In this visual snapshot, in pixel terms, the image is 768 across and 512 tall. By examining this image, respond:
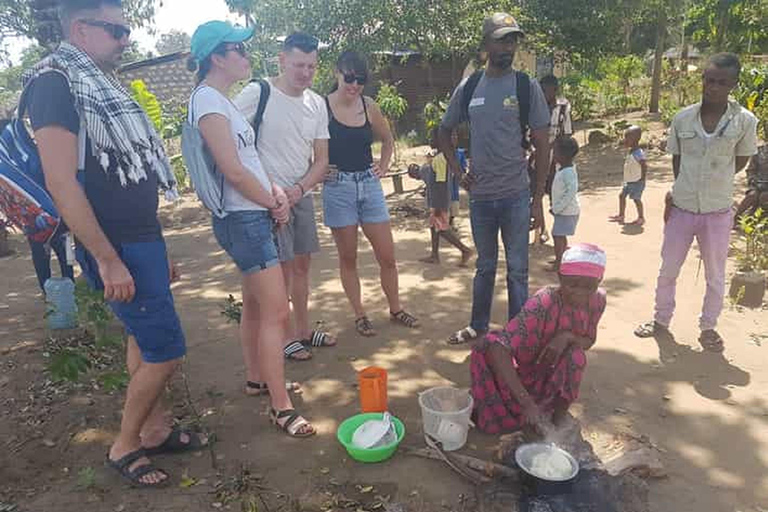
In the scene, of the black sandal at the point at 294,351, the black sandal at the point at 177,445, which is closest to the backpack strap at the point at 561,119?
the black sandal at the point at 294,351

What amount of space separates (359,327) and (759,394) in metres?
2.58

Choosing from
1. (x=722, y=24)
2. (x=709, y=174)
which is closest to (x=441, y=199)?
(x=709, y=174)

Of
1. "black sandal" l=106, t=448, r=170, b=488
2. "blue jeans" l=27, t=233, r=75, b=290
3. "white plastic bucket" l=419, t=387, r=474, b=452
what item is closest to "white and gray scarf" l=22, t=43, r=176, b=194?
"black sandal" l=106, t=448, r=170, b=488

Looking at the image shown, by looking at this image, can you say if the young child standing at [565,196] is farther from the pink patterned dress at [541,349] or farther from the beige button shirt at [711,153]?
the pink patterned dress at [541,349]

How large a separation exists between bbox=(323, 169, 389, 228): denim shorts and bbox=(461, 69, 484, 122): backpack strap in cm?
78

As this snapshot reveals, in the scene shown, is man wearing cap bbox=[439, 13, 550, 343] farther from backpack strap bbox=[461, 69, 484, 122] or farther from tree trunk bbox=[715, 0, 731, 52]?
tree trunk bbox=[715, 0, 731, 52]

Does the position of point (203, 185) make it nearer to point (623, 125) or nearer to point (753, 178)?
point (753, 178)

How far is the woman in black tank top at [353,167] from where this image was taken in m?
3.70

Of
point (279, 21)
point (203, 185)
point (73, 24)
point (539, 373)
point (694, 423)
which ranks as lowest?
point (694, 423)

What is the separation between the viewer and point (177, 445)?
2826 millimetres

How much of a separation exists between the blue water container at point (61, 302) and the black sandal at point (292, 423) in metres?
2.45

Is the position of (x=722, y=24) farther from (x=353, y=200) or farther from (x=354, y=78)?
(x=353, y=200)

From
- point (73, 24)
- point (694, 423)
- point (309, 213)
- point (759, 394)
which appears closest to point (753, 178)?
point (759, 394)

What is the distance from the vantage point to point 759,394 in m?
3.16
